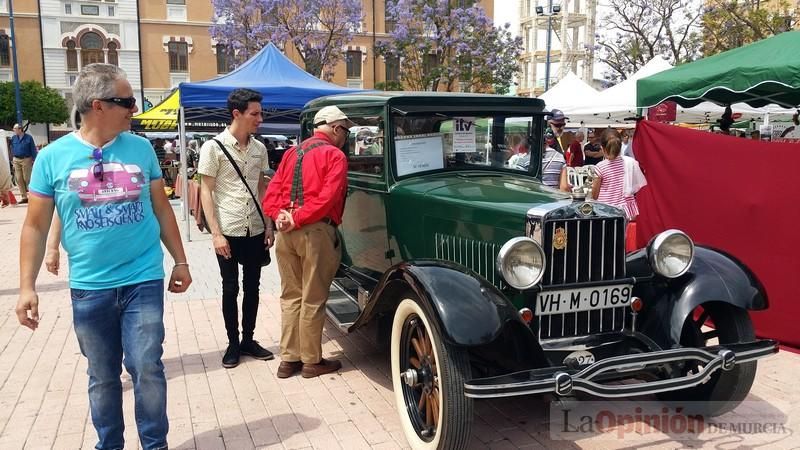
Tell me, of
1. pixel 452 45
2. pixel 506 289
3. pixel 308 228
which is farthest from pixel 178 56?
pixel 506 289

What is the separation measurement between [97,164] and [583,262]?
233 cm

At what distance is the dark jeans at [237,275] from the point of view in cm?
413

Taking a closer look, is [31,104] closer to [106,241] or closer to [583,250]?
A: [106,241]

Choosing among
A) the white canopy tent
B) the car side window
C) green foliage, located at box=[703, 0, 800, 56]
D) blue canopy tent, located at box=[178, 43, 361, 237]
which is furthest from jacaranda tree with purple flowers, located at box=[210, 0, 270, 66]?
the car side window

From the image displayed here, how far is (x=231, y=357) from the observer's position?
14.0ft

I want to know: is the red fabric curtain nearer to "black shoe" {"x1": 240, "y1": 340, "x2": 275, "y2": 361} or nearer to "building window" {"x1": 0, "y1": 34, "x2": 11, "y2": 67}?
"black shoe" {"x1": 240, "y1": 340, "x2": 275, "y2": 361}

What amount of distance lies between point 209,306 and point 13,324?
1.62 m

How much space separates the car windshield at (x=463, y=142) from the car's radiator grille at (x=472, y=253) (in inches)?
24.6

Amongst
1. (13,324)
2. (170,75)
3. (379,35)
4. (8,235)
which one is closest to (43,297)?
(13,324)

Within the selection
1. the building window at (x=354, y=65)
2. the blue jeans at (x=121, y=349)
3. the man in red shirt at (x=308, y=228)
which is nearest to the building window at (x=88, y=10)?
the building window at (x=354, y=65)

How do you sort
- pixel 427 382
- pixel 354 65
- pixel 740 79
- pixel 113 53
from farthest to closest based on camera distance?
pixel 354 65 → pixel 113 53 → pixel 740 79 → pixel 427 382

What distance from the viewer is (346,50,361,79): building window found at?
39.1 m

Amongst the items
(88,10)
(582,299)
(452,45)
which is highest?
(88,10)

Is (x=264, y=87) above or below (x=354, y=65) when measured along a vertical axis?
below
